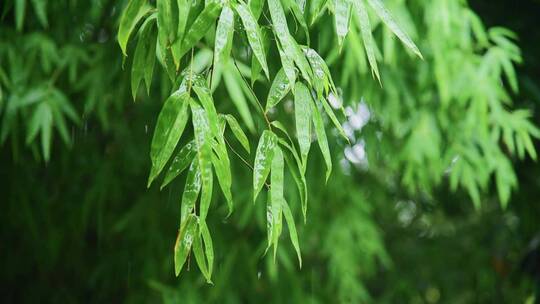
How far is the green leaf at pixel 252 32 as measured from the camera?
953 mm

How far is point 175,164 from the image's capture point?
1.02m

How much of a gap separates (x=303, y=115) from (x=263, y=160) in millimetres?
80

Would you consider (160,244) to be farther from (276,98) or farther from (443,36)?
(276,98)

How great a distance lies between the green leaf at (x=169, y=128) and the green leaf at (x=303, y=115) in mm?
146

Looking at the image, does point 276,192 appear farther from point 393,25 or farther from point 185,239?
point 393,25

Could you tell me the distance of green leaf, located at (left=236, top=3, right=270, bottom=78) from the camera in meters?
0.95

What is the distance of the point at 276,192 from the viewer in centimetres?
98

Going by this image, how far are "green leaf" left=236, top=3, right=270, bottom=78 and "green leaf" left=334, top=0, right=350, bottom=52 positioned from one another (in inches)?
4.5

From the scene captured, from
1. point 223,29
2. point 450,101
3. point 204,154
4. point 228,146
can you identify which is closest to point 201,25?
point 223,29

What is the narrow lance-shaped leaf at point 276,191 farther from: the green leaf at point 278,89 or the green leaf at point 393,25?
the green leaf at point 393,25

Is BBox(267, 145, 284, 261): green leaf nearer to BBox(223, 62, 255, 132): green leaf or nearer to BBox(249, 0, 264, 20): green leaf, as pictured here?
BBox(249, 0, 264, 20): green leaf

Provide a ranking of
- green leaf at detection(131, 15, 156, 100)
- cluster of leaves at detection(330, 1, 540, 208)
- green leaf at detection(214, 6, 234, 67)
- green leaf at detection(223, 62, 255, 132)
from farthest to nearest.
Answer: cluster of leaves at detection(330, 1, 540, 208)
green leaf at detection(223, 62, 255, 132)
green leaf at detection(131, 15, 156, 100)
green leaf at detection(214, 6, 234, 67)

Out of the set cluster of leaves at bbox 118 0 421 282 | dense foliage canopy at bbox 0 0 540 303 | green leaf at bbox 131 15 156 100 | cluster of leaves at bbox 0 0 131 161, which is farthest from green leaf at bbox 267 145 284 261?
cluster of leaves at bbox 0 0 131 161

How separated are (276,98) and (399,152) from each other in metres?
1.33
